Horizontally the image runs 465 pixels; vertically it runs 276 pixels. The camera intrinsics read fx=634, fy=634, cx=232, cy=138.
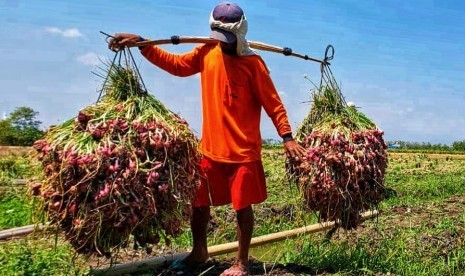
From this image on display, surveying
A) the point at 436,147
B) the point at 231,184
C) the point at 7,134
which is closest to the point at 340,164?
the point at 231,184

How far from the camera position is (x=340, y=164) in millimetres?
4938

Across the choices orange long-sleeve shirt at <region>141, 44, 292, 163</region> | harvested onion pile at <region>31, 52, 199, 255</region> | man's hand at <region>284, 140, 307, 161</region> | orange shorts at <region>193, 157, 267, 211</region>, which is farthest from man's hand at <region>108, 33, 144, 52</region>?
man's hand at <region>284, 140, 307, 161</region>

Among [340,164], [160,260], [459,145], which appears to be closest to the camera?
[160,260]

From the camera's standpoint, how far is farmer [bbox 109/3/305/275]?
4.53 m

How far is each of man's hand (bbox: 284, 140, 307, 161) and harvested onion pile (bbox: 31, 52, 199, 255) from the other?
93 centimetres

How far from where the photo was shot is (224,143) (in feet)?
14.8

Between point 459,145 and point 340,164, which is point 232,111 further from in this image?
point 459,145

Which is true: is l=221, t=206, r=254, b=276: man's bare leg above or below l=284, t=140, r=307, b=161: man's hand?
below

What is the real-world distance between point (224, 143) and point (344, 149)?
1.05 meters

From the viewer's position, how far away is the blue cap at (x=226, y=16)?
4562 millimetres

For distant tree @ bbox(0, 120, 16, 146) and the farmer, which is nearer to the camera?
the farmer

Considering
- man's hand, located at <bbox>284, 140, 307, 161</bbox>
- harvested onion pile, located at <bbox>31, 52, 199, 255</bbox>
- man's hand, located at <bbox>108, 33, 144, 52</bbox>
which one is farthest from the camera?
man's hand, located at <bbox>284, 140, 307, 161</bbox>

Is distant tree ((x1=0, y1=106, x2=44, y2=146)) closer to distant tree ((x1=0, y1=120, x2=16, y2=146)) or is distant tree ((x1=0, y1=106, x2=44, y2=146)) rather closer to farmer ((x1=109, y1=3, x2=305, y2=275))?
distant tree ((x1=0, y1=120, x2=16, y2=146))

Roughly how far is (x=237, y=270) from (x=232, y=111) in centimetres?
114
